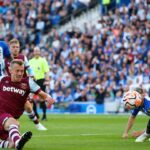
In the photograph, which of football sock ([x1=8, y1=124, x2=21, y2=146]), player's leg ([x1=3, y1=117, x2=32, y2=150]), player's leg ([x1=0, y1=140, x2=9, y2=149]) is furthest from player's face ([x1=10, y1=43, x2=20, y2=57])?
football sock ([x1=8, y1=124, x2=21, y2=146])

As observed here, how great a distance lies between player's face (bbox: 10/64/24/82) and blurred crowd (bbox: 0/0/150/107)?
1672 cm

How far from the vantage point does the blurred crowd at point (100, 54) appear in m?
29.9

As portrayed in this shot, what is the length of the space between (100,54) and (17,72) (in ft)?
68.7

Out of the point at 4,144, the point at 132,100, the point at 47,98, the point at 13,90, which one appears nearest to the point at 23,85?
the point at 13,90

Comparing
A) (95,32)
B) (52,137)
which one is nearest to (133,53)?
(95,32)

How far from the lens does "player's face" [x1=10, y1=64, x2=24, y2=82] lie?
37.0 ft

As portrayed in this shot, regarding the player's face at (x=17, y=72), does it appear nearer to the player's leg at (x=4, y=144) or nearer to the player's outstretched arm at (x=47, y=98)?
the player's outstretched arm at (x=47, y=98)

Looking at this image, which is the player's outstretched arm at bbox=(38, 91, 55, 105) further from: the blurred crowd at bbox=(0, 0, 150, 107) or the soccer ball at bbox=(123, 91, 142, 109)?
the blurred crowd at bbox=(0, 0, 150, 107)

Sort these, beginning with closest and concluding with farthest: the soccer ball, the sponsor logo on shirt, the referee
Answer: the sponsor logo on shirt < the soccer ball < the referee

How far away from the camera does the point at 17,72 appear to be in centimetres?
1134

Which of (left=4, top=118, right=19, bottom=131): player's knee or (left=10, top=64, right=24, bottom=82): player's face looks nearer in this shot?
(left=4, top=118, right=19, bottom=131): player's knee

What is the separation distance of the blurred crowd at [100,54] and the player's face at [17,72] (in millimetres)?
16721

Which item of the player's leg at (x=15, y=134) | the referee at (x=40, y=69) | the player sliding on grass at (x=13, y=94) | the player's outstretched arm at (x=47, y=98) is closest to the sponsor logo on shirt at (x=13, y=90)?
the player sliding on grass at (x=13, y=94)

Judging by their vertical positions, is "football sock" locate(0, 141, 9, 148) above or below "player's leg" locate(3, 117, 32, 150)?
below
